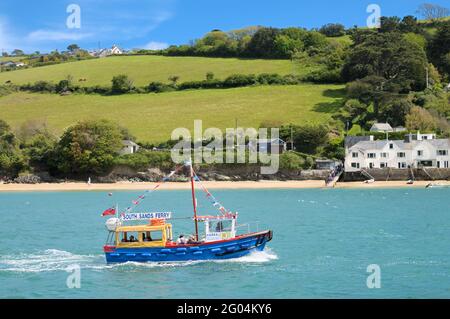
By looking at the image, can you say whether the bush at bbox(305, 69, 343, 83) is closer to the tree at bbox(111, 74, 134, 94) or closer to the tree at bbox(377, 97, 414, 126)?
the tree at bbox(377, 97, 414, 126)

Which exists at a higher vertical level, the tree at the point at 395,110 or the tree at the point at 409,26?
the tree at the point at 409,26

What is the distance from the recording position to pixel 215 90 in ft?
486

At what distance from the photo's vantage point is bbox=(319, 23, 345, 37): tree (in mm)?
183875

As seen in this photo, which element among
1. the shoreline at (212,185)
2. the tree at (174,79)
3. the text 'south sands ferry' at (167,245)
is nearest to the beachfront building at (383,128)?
the shoreline at (212,185)

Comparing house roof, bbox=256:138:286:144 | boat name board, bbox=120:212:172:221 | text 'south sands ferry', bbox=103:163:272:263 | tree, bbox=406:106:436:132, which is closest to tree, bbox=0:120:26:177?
house roof, bbox=256:138:286:144

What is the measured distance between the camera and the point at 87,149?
107 metres

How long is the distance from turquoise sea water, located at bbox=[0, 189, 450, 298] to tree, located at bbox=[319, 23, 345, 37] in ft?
393

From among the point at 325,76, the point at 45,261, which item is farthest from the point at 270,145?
the point at 45,261

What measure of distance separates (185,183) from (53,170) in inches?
864

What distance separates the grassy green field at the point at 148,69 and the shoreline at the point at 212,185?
56481mm

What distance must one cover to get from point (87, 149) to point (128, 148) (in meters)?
6.91

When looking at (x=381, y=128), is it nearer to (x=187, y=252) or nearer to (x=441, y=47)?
Result: (x=441, y=47)

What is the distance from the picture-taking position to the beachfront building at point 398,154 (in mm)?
100875

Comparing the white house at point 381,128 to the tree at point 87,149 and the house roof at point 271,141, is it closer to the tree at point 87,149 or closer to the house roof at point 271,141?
the house roof at point 271,141
